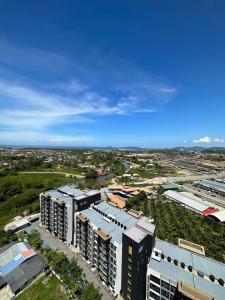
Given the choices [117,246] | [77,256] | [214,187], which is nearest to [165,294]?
[117,246]

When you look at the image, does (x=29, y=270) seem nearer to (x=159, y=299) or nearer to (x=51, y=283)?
(x=51, y=283)

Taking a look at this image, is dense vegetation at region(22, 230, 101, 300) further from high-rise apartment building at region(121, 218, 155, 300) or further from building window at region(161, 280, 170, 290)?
building window at region(161, 280, 170, 290)

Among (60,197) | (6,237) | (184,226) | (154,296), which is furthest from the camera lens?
(184,226)

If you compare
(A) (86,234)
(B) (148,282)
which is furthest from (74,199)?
(B) (148,282)

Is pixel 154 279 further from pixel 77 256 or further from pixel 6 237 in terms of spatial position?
pixel 6 237

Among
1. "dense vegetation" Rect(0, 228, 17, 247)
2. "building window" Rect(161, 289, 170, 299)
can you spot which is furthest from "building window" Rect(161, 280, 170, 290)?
"dense vegetation" Rect(0, 228, 17, 247)

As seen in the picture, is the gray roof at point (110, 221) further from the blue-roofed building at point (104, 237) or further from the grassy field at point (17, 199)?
the grassy field at point (17, 199)
